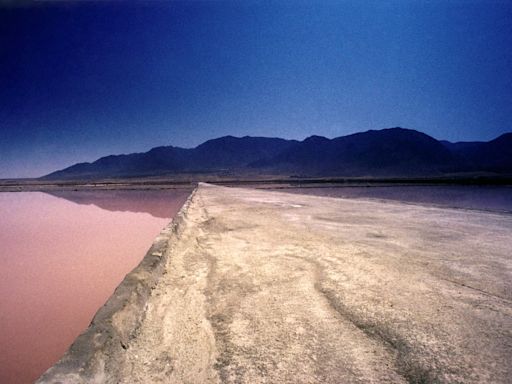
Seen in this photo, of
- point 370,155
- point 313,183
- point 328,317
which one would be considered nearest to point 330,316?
point 328,317

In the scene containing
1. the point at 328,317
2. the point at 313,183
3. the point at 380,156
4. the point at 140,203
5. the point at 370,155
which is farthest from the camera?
the point at 370,155

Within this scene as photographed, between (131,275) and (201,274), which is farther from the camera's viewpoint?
(201,274)

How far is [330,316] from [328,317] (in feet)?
0.06

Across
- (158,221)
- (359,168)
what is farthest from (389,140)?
(158,221)

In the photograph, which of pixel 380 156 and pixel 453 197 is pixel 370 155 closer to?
pixel 380 156

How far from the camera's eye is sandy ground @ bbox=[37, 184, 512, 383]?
1.44m

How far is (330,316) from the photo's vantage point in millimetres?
1896

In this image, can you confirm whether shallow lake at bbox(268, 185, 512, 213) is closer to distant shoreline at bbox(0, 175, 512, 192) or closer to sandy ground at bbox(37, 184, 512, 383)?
sandy ground at bbox(37, 184, 512, 383)

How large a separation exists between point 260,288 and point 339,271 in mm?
758

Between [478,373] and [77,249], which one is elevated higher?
[478,373]

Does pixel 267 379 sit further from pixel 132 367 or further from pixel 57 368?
pixel 57 368

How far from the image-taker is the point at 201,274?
2875 millimetres

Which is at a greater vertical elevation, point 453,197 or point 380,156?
point 380,156

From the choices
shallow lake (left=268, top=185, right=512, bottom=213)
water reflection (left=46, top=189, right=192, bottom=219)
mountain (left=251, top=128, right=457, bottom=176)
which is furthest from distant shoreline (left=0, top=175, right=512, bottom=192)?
mountain (left=251, top=128, right=457, bottom=176)
